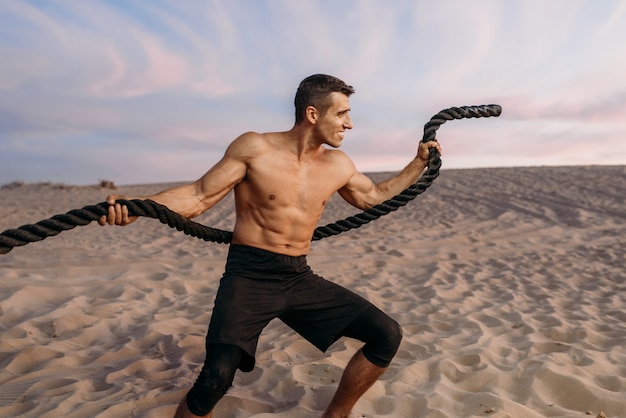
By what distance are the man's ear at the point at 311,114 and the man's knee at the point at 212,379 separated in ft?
4.10

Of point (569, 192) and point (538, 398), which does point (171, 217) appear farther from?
point (569, 192)

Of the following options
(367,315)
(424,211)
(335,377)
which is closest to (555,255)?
(424,211)

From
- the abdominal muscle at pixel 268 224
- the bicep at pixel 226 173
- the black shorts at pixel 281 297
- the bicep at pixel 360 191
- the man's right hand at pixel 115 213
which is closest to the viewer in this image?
the man's right hand at pixel 115 213

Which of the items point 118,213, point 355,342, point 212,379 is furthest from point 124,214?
point 355,342

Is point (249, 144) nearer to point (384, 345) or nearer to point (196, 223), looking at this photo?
point (196, 223)

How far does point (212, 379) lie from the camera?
286cm

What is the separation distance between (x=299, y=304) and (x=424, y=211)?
12125 millimetres

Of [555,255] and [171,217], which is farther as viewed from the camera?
[555,255]

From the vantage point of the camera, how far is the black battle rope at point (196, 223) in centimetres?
296

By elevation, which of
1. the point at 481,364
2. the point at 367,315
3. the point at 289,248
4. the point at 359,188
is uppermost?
the point at 359,188

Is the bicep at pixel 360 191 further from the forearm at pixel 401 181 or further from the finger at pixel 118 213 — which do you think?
the finger at pixel 118 213

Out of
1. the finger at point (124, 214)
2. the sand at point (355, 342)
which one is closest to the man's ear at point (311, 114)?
the finger at point (124, 214)

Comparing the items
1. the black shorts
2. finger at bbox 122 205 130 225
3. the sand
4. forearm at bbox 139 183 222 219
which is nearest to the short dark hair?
forearm at bbox 139 183 222 219

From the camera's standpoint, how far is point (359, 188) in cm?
379
